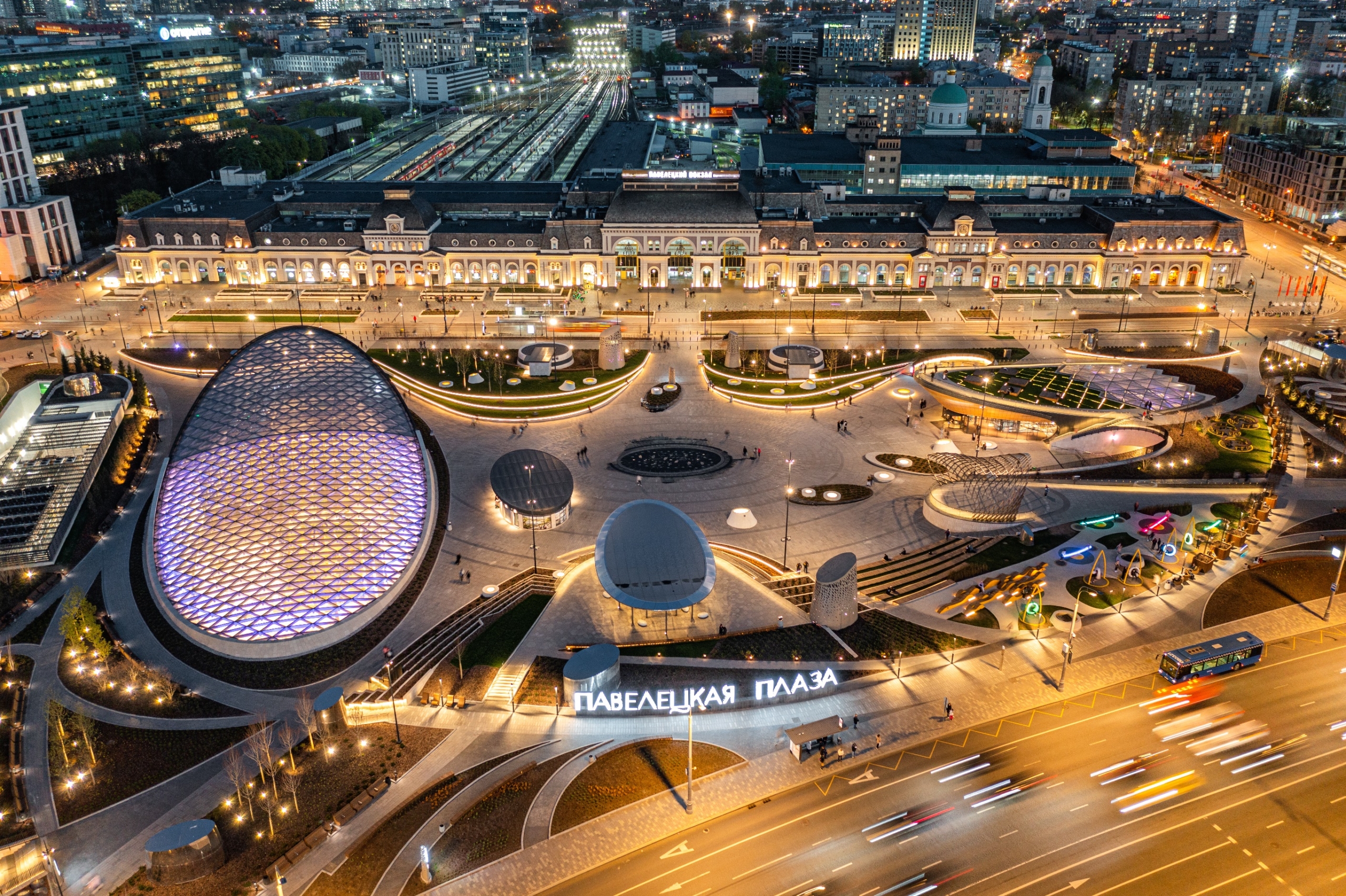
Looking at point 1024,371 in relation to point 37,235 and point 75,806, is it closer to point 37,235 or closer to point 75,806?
point 75,806

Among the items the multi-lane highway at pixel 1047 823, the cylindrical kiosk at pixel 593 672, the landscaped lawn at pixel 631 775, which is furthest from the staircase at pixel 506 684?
the multi-lane highway at pixel 1047 823

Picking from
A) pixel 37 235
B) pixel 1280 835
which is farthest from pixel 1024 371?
pixel 37 235

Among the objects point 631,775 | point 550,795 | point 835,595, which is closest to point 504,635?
point 550,795

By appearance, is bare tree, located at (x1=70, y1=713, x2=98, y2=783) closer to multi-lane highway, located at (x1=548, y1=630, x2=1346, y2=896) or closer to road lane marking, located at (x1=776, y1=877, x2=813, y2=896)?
multi-lane highway, located at (x1=548, y1=630, x2=1346, y2=896)

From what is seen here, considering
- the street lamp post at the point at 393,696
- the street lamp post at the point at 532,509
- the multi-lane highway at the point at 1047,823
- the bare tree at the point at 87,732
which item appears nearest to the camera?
the multi-lane highway at the point at 1047,823

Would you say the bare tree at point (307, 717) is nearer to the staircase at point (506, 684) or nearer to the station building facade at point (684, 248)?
the staircase at point (506, 684)
